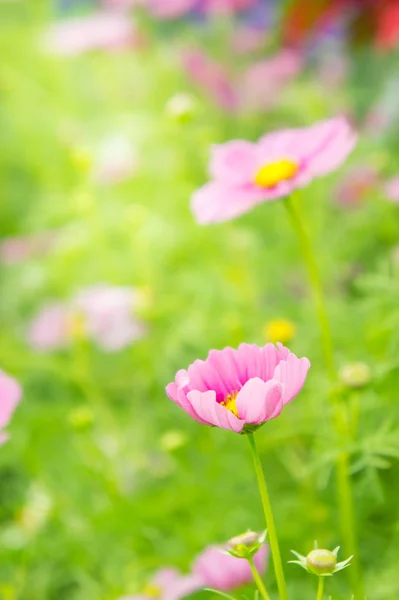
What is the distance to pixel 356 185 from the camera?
105 cm

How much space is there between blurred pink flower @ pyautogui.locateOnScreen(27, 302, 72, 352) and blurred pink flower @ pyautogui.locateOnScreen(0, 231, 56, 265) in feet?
0.61

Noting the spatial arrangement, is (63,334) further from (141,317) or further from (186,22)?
(186,22)

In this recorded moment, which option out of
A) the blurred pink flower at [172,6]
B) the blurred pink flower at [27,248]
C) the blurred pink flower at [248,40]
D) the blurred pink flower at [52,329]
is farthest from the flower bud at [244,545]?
the blurred pink flower at [248,40]

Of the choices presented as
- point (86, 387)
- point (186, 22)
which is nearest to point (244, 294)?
point (86, 387)

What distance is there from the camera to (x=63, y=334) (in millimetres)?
999

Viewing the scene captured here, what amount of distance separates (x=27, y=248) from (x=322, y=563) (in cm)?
97

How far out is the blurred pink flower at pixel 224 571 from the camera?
531 millimetres

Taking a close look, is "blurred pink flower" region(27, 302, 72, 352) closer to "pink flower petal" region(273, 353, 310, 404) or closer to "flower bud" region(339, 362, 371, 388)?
"flower bud" region(339, 362, 371, 388)

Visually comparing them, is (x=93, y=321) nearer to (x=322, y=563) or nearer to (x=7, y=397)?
(x=7, y=397)

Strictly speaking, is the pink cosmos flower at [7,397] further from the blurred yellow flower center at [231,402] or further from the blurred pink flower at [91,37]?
the blurred pink flower at [91,37]

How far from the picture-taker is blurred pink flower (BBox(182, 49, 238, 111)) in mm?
1505

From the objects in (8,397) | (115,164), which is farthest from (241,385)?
(115,164)

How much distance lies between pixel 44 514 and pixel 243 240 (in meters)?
0.39

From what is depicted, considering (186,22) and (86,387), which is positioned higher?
(186,22)
